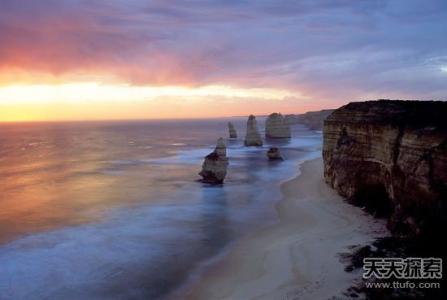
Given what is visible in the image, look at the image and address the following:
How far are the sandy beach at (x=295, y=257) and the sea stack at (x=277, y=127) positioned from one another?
91.8 meters

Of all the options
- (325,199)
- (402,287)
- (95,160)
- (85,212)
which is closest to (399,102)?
(325,199)

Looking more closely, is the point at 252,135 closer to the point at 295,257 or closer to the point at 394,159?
the point at 394,159

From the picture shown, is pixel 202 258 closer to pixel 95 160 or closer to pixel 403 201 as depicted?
pixel 403 201

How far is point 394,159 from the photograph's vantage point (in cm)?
2606

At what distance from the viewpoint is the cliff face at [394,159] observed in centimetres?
2109

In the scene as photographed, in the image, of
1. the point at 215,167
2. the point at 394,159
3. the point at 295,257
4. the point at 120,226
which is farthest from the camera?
A: the point at 215,167

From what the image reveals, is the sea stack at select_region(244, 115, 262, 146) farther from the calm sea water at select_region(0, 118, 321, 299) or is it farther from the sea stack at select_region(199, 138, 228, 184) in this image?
the sea stack at select_region(199, 138, 228, 184)

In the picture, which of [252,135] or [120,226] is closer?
[120,226]

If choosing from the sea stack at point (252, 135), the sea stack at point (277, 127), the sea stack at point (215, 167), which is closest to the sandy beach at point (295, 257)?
the sea stack at point (215, 167)

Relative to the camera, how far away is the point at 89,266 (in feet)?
74.4

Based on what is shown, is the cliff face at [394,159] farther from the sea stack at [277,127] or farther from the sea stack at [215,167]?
the sea stack at [277,127]

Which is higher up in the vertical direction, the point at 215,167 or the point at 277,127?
the point at 277,127

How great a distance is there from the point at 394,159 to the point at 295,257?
9.71 m

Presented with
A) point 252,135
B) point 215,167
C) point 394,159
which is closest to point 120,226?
point 215,167
